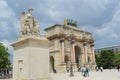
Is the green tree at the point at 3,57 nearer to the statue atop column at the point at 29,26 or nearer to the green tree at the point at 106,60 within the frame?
the statue atop column at the point at 29,26

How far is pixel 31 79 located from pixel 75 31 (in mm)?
40128

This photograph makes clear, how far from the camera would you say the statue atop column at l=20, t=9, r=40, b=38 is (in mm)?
10609

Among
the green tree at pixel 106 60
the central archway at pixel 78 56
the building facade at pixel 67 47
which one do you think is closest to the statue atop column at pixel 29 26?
the building facade at pixel 67 47

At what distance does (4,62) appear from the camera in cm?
3556

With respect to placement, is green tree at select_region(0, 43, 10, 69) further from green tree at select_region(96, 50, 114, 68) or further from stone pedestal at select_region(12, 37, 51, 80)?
green tree at select_region(96, 50, 114, 68)

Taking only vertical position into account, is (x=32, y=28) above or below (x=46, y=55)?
above

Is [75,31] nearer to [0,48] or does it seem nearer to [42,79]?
[0,48]

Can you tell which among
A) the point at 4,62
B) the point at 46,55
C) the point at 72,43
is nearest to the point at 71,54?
the point at 72,43

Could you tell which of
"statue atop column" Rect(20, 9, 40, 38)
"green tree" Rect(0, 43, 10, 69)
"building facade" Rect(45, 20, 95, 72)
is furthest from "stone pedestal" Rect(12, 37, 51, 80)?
"building facade" Rect(45, 20, 95, 72)

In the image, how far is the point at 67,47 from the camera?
46.7m

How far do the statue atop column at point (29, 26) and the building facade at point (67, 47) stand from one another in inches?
1255

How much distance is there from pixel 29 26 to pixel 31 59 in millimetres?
1792

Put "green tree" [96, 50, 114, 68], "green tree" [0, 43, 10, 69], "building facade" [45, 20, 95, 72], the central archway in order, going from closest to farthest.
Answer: "green tree" [0, 43, 10, 69] < "building facade" [45, 20, 95, 72] < the central archway < "green tree" [96, 50, 114, 68]

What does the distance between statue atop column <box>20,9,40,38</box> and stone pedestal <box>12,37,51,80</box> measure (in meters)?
0.43
